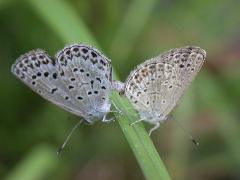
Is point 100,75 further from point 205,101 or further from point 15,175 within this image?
point 205,101

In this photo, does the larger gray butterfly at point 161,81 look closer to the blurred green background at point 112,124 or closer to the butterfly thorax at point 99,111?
the butterfly thorax at point 99,111

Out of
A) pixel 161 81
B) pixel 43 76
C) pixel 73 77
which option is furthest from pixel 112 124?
pixel 43 76

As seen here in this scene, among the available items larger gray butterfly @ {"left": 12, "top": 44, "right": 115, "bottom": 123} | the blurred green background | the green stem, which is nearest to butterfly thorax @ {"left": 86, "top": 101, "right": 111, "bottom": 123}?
larger gray butterfly @ {"left": 12, "top": 44, "right": 115, "bottom": 123}

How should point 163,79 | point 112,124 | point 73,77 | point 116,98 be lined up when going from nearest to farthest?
point 116,98 → point 73,77 → point 163,79 → point 112,124

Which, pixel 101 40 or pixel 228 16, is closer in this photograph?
pixel 101 40

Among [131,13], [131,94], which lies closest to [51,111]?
[131,13]

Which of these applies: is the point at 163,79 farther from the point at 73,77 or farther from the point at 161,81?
the point at 73,77

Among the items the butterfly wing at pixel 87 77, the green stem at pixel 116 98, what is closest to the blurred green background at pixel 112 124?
the green stem at pixel 116 98
